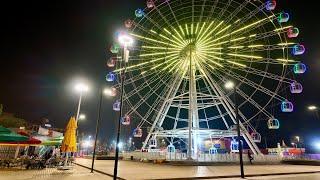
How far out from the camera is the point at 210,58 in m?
31.3

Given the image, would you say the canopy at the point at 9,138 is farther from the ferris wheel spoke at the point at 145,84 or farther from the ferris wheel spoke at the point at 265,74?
the ferris wheel spoke at the point at 265,74

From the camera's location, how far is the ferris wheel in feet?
92.0

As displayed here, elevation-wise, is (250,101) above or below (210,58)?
below

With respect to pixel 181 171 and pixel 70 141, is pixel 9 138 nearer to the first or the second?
pixel 70 141

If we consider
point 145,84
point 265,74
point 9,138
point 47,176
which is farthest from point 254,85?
point 9,138

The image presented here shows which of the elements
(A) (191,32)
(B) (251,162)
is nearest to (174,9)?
(A) (191,32)

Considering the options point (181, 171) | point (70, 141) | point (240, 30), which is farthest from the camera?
point (240, 30)

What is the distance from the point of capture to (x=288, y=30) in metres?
27.8

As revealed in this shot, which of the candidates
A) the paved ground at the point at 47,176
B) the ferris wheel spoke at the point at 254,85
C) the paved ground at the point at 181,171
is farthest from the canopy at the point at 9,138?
the ferris wheel spoke at the point at 254,85

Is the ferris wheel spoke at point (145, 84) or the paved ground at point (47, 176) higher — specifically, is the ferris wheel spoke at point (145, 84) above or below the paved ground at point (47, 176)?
above

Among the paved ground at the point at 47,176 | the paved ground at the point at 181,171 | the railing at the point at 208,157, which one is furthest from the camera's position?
the railing at the point at 208,157

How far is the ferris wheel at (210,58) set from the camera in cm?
2805

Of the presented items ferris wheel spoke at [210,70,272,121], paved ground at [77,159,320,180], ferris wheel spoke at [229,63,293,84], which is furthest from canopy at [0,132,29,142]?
ferris wheel spoke at [229,63,293,84]

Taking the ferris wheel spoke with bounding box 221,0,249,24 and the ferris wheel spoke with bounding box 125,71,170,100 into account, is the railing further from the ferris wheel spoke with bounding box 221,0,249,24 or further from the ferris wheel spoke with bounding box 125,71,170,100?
the ferris wheel spoke with bounding box 221,0,249,24
